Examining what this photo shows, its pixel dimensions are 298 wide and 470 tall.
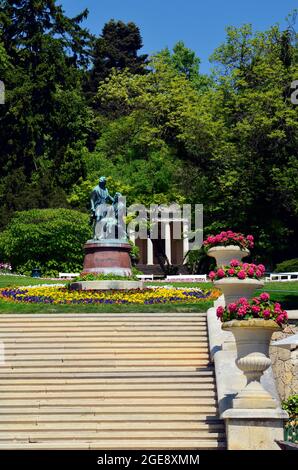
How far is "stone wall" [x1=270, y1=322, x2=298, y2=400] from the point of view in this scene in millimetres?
18483

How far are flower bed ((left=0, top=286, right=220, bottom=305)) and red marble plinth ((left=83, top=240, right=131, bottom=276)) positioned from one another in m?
1.38

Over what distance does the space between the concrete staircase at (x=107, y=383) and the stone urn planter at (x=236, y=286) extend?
60.8 inches

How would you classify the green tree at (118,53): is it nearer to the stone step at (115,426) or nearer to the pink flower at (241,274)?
the pink flower at (241,274)

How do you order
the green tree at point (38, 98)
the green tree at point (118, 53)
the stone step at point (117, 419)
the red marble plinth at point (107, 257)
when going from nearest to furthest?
the stone step at point (117, 419), the red marble plinth at point (107, 257), the green tree at point (38, 98), the green tree at point (118, 53)

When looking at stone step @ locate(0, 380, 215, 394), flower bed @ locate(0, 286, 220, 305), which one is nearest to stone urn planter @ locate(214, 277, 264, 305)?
stone step @ locate(0, 380, 215, 394)

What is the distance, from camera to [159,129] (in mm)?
54750

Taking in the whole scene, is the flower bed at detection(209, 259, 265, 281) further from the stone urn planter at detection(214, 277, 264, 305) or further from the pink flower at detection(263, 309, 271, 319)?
the pink flower at detection(263, 309, 271, 319)

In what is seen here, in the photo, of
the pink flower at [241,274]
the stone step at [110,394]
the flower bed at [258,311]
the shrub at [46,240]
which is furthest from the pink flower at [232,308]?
the shrub at [46,240]

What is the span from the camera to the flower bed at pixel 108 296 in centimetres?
2730

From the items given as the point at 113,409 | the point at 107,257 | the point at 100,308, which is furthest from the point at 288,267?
the point at 113,409

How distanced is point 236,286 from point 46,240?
30.1m

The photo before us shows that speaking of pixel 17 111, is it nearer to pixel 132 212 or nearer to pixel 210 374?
pixel 132 212

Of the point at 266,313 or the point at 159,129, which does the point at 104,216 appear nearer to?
the point at 266,313

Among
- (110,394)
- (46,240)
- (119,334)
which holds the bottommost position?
(110,394)
